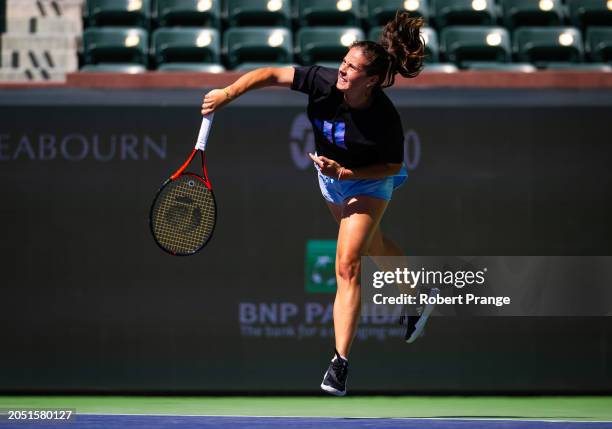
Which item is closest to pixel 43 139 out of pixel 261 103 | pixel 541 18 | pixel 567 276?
pixel 261 103

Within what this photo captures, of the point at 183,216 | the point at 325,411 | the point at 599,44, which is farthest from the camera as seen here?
the point at 599,44

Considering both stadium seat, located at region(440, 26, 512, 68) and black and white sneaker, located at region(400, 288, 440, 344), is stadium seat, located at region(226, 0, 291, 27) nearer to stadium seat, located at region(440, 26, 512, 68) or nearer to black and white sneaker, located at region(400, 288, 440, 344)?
stadium seat, located at region(440, 26, 512, 68)

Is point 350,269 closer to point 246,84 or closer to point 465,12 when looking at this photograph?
point 246,84

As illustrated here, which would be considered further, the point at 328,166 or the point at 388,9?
the point at 388,9

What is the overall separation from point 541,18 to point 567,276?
297 cm

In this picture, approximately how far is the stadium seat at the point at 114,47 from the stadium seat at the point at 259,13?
36.3 inches

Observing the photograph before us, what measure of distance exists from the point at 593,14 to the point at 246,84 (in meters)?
5.44

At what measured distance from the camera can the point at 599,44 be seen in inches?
348

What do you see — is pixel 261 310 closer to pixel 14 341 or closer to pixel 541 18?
pixel 14 341

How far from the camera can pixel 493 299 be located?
7430 millimetres

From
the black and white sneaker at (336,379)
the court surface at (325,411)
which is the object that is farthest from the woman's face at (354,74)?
the court surface at (325,411)

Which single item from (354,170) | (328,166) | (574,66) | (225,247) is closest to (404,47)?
(354,170)

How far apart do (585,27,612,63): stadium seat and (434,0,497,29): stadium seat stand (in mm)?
871

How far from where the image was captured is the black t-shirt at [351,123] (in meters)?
5.06
